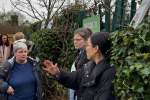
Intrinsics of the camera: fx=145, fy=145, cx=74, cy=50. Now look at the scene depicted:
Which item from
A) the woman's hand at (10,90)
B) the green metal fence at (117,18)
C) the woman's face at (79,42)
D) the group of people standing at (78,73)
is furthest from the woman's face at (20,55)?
the green metal fence at (117,18)

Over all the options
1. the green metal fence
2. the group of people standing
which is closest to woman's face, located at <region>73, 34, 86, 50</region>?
the group of people standing

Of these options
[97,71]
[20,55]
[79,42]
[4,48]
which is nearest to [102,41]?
[97,71]

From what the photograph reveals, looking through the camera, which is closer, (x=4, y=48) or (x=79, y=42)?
(x=79, y=42)

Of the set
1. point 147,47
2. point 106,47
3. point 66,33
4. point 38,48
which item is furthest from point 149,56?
point 38,48

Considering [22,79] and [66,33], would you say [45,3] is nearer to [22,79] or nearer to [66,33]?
[66,33]

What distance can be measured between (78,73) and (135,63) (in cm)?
108

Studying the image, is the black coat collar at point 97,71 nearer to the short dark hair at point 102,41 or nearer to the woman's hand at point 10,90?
the short dark hair at point 102,41

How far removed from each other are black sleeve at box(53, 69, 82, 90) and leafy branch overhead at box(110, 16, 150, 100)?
0.85 meters

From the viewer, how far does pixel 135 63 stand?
89 centimetres

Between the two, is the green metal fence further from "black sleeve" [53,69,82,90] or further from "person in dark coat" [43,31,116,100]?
"black sleeve" [53,69,82,90]

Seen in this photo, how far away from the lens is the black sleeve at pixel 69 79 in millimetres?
1807

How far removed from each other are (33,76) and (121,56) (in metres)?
2.10

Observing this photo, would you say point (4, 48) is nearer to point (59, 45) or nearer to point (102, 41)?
point (59, 45)

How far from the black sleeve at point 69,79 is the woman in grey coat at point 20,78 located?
1.11 metres
